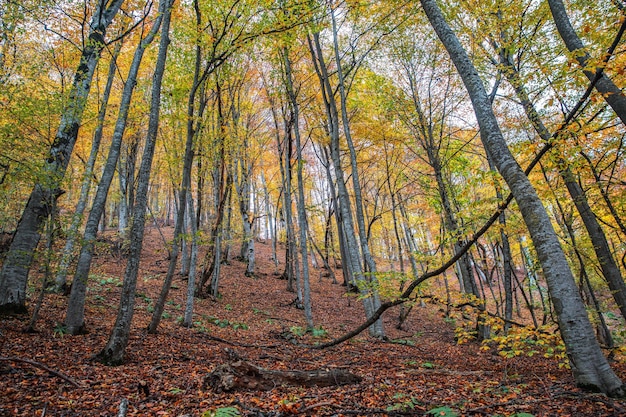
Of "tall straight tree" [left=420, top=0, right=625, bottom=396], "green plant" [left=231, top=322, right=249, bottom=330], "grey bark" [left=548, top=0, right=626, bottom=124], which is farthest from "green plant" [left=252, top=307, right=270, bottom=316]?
"grey bark" [left=548, top=0, right=626, bottom=124]

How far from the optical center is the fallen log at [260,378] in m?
4.15

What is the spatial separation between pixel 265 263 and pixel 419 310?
408 inches

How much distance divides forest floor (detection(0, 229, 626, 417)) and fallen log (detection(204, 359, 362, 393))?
0.40 ft

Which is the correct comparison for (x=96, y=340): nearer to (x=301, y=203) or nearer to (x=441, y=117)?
(x=301, y=203)

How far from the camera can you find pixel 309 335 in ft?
29.0

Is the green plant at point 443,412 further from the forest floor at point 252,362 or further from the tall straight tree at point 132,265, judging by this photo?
the tall straight tree at point 132,265

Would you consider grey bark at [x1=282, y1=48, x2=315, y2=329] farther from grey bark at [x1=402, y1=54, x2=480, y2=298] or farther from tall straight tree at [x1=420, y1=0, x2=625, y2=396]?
tall straight tree at [x1=420, y1=0, x2=625, y2=396]

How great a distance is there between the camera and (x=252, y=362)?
18.9 feet

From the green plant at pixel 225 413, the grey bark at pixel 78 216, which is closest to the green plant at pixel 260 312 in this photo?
the grey bark at pixel 78 216

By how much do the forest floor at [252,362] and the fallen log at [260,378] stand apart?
0.40 feet

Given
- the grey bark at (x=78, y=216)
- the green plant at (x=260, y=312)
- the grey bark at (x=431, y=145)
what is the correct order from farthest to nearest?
the green plant at (x=260, y=312) → the grey bark at (x=431, y=145) → the grey bark at (x=78, y=216)

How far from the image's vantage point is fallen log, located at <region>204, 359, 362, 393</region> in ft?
13.6

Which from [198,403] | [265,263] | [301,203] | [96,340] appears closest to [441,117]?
[301,203]

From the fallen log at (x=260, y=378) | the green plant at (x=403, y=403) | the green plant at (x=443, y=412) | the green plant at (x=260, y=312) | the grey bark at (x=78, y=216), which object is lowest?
the green plant at (x=403, y=403)
